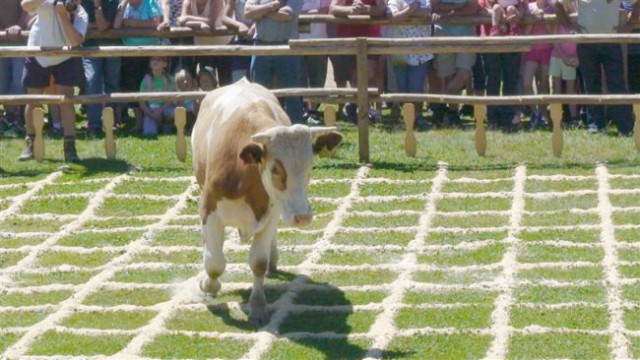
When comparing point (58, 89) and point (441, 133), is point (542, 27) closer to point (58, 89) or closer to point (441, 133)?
point (441, 133)

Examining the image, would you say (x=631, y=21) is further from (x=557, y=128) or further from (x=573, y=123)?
(x=557, y=128)

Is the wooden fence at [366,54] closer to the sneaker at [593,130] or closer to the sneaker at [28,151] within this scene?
the sneaker at [28,151]

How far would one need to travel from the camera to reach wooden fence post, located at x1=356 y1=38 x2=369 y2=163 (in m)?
15.9

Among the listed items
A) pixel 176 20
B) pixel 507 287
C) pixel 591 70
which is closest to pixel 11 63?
pixel 176 20

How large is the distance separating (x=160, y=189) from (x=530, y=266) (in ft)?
14.9

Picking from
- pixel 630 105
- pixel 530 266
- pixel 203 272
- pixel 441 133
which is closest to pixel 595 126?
pixel 630 105

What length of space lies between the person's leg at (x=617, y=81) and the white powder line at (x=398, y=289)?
2905 mm

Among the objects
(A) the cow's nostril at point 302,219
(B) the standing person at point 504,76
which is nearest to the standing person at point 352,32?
(B) the standing person at point 504,76

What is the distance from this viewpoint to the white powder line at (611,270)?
1005cm

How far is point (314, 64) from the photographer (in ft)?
61.7

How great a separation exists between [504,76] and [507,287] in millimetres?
6999

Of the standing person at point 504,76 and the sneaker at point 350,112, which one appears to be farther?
the sneaker at point 350,112

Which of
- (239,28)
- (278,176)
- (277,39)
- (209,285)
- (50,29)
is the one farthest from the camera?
(239,28)

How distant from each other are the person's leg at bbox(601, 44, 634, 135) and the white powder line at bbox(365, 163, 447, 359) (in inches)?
114
